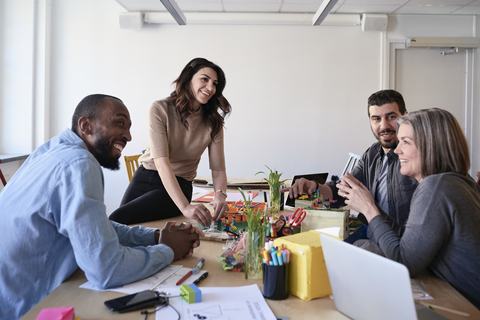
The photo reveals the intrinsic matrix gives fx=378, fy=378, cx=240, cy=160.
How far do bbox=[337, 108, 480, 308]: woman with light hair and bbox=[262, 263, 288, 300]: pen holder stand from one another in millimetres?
367

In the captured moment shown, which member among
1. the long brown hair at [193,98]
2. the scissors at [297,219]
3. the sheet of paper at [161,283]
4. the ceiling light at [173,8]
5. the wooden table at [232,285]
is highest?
the ceiling light at [173,8]

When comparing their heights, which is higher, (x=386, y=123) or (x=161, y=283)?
(x=386, y=123)

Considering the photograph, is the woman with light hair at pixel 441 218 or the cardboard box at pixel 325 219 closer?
the woman with light hair at pixel 441 218

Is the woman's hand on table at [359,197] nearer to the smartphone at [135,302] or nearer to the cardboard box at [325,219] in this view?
the cardboard box at [325,219]

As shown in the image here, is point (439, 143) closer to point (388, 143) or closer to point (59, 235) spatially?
point (388, 143)

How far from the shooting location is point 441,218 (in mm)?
1070

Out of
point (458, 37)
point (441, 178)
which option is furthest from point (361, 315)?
point (458, 37)

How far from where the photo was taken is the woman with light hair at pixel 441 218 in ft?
3.53

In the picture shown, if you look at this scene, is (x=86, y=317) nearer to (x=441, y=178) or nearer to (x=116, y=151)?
(x=116, y=151)

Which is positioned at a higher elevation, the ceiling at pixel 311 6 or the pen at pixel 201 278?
the ceiling at pixel 311 6

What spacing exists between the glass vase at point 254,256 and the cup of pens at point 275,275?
0.13m

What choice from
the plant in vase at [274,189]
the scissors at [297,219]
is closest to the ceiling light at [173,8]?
the plant in vase at [274,189]

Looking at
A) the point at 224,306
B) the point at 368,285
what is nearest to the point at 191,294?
the point at 224,306

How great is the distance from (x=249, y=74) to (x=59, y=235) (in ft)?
12.7
